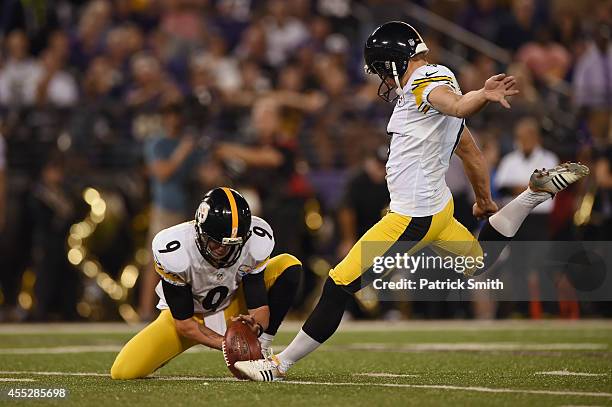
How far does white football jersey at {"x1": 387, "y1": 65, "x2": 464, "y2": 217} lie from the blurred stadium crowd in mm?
4483

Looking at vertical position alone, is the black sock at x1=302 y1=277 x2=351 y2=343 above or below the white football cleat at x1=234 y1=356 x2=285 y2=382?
above

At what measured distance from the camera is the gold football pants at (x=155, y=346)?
A: 19.2 ft

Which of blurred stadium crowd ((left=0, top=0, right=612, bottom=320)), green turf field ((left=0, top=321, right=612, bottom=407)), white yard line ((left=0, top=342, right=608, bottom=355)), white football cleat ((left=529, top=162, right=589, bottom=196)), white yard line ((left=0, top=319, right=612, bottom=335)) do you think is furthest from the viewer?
blurred stadium crowd ((left=0, top=0, right=612, bottom=320))

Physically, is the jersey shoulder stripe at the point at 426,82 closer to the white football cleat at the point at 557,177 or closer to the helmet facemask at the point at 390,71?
the helmet facemask at the point at 390,71

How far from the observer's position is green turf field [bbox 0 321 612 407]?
4.87 metres

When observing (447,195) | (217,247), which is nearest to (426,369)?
(447,195)

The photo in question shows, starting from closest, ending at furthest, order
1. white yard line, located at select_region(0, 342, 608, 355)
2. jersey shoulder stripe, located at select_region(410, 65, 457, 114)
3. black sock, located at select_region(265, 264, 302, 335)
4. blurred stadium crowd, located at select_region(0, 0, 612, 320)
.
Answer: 1. jersey shoulder stripe, located at select_region(410, 65, 457, 114)
2. black sock, located at select_region(265, 264, 302, 335)
3. white yard line, located at select_region(0, 342, 608, 355)
4. blurred stadium crowd, located at select_region(0, 0, 612, 320)

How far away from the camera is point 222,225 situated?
546 centimetres

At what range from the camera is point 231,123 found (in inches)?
460

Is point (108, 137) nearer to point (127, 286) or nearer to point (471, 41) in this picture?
point (127, 286)

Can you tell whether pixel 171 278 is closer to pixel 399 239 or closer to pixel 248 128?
pixel 399 239

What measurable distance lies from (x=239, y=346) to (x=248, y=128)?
20.4ft

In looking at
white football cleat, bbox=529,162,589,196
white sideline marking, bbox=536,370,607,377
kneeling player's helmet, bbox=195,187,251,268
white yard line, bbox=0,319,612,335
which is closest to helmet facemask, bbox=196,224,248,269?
kneeling player's helmet, bbox=195,187,251,268

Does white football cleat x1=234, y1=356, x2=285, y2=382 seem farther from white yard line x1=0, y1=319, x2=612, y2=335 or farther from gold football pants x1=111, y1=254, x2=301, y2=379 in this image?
white yard line x1=0, y1=319, x2=612, y2=335
